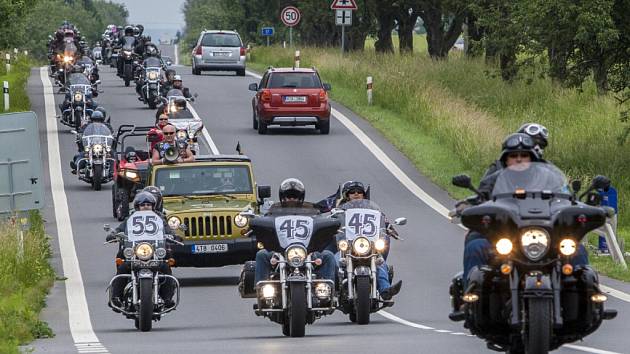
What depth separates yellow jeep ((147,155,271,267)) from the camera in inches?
871

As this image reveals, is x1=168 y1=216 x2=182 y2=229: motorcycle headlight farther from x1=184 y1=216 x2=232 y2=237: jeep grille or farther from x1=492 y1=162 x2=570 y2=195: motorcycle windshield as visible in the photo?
x1=492 y1=162 x2=570 y2=195: motorcycle windshield

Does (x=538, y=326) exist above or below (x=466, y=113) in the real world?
above

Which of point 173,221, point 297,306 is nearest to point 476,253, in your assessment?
point 297,306

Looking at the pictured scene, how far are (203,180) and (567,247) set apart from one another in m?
12.6

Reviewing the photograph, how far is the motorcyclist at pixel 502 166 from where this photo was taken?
12273 millimetres

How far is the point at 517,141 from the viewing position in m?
12.3

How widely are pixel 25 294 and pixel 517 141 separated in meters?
9.78

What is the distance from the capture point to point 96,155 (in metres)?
33.2

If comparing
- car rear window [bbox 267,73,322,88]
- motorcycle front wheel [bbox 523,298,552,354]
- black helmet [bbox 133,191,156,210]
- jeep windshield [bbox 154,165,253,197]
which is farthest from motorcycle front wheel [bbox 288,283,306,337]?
car rear window [bbox 267,73,322,88]

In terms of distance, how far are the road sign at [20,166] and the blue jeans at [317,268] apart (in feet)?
24.0

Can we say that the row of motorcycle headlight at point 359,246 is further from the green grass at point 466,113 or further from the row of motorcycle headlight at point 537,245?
the green grass at point 466,113

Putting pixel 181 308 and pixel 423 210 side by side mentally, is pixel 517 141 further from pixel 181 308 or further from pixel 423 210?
pixel 423 210

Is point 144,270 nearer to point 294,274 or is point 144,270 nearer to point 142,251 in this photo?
point 142,251

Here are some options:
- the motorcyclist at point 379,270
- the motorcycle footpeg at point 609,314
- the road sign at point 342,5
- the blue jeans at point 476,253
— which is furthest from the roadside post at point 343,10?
the motorcycle footpeg at point 609,314
